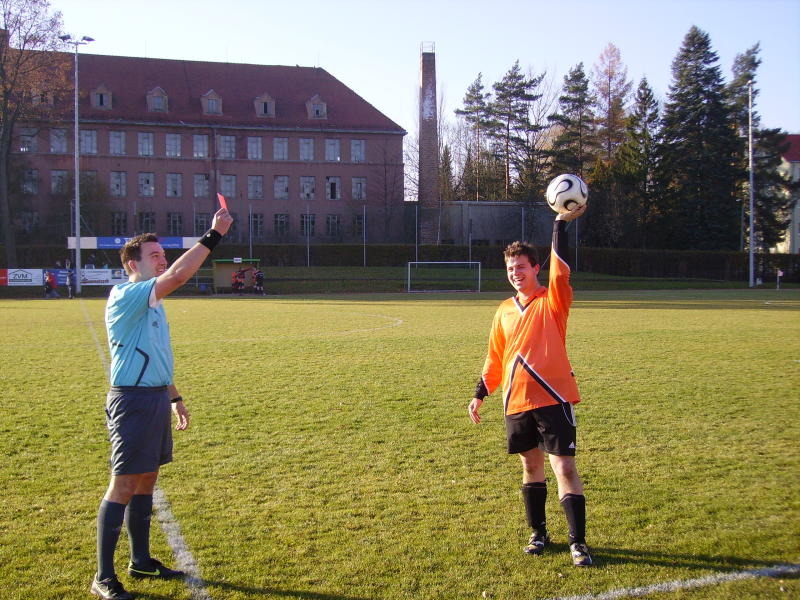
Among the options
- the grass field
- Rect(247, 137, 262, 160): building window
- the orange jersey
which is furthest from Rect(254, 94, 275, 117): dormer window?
the orange jersey

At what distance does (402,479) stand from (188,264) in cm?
306

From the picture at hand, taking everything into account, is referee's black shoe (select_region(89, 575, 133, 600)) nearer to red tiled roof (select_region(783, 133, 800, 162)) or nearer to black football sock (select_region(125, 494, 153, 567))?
black football sock (select_region(125, 494, 153, 567))

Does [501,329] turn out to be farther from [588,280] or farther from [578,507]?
[588,280]

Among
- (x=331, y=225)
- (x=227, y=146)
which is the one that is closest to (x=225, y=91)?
(x=227, y=146)

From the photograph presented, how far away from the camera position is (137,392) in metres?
4.39

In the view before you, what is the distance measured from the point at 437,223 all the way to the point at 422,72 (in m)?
13.4

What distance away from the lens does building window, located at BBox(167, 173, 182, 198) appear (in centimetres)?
6338

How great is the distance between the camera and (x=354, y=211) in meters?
65.0

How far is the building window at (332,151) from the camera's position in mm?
66438

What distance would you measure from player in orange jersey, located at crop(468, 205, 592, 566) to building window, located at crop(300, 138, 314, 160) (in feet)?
207

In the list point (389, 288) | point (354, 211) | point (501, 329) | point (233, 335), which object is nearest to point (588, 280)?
point (389, 288)

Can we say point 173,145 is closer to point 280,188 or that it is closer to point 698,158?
point 280,188

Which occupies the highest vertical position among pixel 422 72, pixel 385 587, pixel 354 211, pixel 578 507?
pixel 422 72

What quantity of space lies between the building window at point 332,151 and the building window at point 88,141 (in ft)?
63.9
